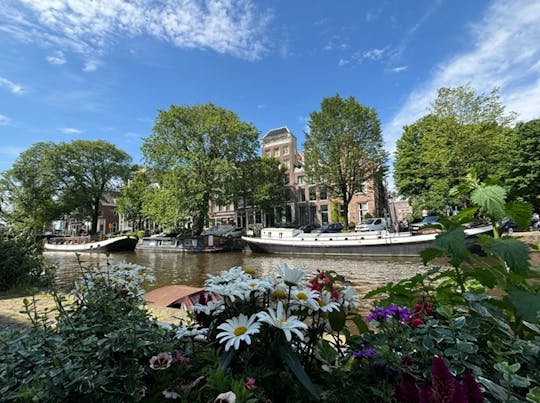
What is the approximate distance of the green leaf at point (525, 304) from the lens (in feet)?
3.41

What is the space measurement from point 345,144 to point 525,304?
26.0 meters

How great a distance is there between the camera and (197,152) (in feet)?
87.1

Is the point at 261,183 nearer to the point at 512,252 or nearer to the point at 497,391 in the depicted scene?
the point at 512,252

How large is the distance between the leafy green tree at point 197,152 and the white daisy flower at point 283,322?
2461 cm

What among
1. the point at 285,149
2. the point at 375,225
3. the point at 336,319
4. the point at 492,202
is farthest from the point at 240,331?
the point at 285,149

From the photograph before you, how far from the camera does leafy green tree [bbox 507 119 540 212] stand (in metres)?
22.5

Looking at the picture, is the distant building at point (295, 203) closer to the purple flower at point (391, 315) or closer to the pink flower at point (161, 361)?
the purple flower at point (391, 315)

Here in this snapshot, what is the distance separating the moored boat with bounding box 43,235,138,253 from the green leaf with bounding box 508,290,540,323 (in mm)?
30411

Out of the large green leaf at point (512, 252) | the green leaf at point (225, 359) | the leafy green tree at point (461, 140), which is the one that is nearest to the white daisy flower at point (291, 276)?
the green leaf at point (225, 359)

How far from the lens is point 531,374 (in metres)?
1.11

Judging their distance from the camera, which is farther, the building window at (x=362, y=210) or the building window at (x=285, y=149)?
the building window at (x=285, y=149)

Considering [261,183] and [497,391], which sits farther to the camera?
[261,183]

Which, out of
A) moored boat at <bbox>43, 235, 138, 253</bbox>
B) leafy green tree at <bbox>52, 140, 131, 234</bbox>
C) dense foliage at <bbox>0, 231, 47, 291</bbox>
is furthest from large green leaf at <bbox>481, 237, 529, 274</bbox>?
leafy green tree at <bbox>52, 140, 131, 234</bbox>

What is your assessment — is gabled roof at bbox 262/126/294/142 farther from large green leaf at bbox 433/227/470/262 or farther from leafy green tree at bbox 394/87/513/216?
large green leaf at bbox 433/227/470/262
